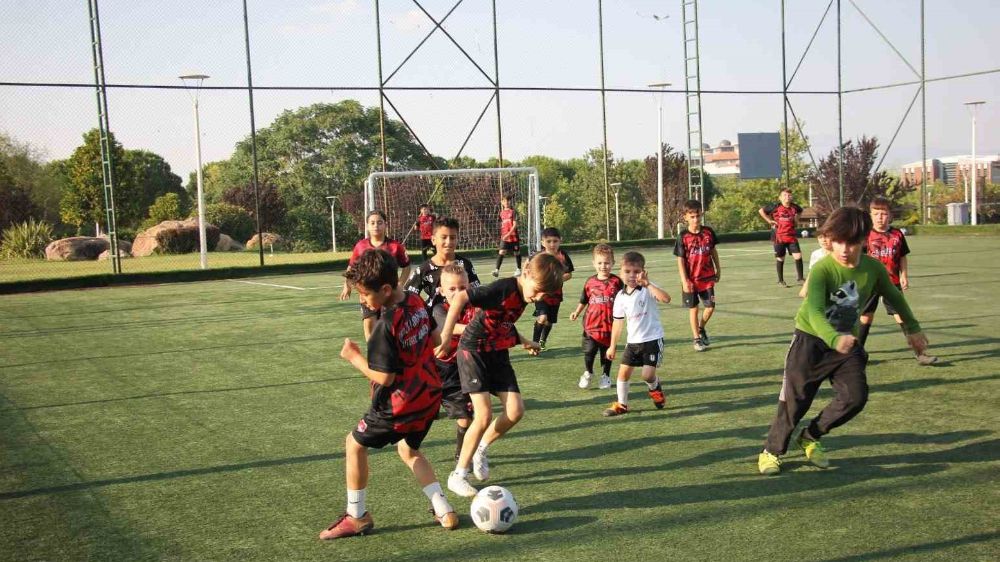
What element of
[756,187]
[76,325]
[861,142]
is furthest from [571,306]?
[756,187]

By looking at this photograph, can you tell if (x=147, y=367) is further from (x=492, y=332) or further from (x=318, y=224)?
(x=318, y=224)

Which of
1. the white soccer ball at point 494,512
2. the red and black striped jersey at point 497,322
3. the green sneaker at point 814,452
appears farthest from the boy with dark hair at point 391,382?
the green sneaker at point 814,452

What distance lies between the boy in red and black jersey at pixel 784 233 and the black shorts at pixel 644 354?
997 cm

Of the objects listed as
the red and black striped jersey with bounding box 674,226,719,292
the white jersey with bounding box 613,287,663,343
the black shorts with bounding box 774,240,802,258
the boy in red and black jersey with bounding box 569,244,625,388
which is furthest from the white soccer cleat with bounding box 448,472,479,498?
the black shorts with bounding box 774,240,802,258

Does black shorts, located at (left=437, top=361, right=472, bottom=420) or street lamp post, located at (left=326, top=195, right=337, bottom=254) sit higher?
street lamp post, located at (left=326, top=195, right=337, bottom=254)

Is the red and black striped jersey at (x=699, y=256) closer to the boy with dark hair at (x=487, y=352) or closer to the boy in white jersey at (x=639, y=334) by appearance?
the boy in white jersey at (x=639, y=334)

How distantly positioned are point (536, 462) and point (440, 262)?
2257 mm

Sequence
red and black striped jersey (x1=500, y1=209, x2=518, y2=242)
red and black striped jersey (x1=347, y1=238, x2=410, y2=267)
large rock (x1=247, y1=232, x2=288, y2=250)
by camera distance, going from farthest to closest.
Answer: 1. large rock (x1=247, y1=232, x2=288, y2=250)
2. red and black striped jersey (x1=500, y1=209, x2=518, y2=242)
3. red and black striped jersey (x1=347, y1=238, x2=410, y2=267)

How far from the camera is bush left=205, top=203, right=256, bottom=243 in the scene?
45809mm

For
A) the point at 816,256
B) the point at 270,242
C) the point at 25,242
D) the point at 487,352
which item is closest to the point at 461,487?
the point at 487,352

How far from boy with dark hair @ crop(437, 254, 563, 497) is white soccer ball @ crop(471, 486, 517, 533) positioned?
23.9 inches

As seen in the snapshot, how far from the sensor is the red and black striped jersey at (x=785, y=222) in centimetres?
1727

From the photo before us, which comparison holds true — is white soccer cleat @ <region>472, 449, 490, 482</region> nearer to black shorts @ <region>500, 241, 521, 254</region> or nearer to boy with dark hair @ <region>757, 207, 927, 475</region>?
boy with dark hair @ <region>757, 207, 927, 475</region>

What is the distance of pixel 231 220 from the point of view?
46.7 metres
